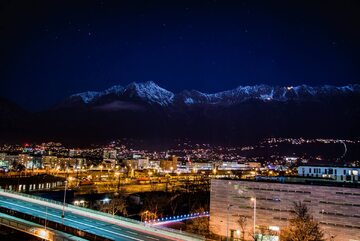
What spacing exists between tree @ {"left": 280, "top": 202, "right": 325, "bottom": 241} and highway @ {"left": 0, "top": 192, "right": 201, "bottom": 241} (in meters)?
12.0

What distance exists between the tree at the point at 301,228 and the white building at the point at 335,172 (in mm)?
28054

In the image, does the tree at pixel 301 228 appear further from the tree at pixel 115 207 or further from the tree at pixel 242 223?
the tree at pixel 115 207

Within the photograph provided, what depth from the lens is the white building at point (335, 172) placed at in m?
58.8

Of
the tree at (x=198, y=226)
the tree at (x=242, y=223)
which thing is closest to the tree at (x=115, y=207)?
the tree at (x=198, y=226)

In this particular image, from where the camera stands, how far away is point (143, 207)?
5588 cm

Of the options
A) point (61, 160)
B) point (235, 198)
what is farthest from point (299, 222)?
point (61, 160)

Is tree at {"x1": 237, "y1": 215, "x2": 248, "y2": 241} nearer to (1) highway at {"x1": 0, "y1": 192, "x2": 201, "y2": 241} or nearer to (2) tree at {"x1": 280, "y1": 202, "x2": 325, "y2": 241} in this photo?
(2) tree at {"x1": 280, "y1": 202, "x2": 325, "y2": 241}

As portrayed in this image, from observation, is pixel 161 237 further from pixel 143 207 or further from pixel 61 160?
pixel 61 160

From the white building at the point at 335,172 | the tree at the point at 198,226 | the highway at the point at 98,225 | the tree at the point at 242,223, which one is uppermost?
the white building at the point at 335,172

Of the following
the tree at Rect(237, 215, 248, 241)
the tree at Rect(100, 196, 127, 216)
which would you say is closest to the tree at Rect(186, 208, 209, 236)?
the tree at Rect(237, 215, 248, 241)

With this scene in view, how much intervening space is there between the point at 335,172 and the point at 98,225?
46620 mm

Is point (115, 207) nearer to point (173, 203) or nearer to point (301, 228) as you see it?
point (173, 203)

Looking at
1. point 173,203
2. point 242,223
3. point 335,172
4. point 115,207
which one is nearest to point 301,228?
point 242,223

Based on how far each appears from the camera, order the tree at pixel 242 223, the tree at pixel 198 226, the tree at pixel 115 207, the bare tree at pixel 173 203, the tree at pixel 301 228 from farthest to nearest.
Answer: the bare tree at pixel 173 203, the tree at pixel 115 207, the tree at pixel 198 226, the tree at pixel 242 223, the tree at pixel 301 228
